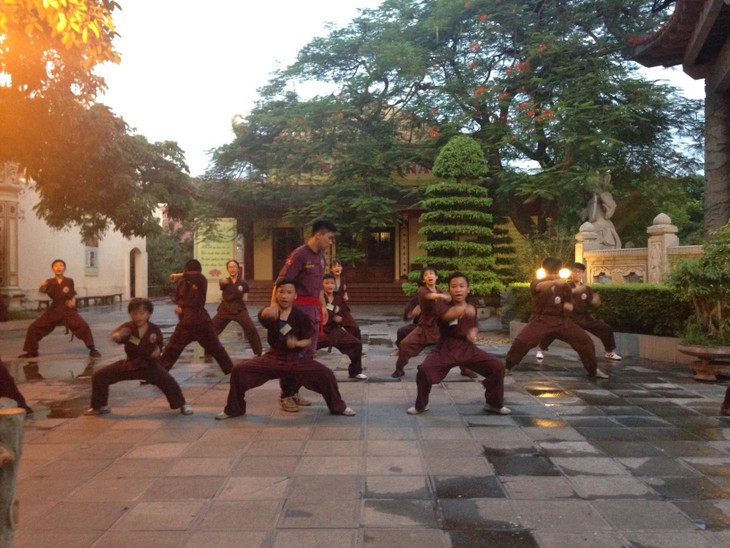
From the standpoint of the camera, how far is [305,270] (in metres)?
6.23

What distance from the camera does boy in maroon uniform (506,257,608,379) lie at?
25.2 feet

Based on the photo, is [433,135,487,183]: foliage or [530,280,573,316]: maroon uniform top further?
[433,135,487,183]: foliage

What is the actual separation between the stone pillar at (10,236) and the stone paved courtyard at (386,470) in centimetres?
1351

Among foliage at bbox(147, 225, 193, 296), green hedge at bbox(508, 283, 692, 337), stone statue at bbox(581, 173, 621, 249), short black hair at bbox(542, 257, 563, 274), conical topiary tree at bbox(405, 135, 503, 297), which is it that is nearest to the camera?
short black hair at bbox(542, 257, 563, 274)

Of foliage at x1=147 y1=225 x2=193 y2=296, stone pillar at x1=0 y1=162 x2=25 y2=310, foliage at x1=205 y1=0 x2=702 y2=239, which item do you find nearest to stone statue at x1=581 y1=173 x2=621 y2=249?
foliage at x1=205 y1=0 x2=702 y2=239

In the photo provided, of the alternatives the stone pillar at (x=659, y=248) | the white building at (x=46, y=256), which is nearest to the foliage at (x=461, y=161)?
the stone pillar at (x=659, y=248)

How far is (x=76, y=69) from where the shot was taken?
39.2 ft

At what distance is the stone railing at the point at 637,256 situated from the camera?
11.0 metres

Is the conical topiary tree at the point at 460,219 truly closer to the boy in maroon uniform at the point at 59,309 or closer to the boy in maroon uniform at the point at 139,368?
the boy in maroon uniform at the point at 59,309

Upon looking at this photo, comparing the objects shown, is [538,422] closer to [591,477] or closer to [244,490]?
[591,477]

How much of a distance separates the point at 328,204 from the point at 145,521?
16.2m

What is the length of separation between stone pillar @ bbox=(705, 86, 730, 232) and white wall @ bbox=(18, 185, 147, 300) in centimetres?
1983

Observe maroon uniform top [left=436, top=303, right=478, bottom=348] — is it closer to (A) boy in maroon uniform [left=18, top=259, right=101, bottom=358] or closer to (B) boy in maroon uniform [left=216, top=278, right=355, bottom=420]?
(B) boy in maroon uniform [left=216, top=278, right=355, bottom=420]

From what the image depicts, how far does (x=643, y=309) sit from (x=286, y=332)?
6543 millimetres
